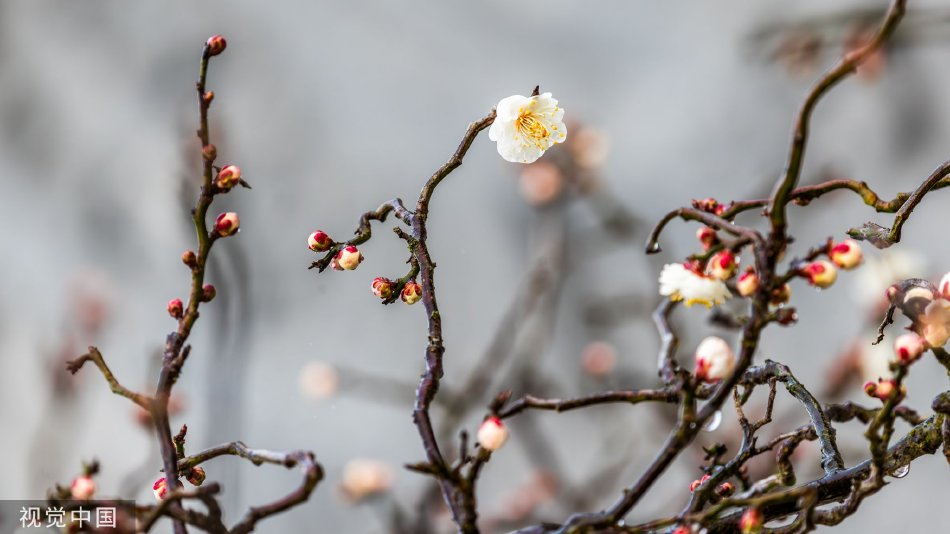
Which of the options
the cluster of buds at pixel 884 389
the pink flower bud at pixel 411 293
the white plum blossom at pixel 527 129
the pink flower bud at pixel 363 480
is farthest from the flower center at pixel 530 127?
the pink flower bud at pixel 363 480

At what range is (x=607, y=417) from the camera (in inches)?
53.6

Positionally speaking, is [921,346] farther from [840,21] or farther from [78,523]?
[840,21]

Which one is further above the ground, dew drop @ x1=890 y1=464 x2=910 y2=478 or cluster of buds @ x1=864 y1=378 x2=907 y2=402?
cluster of buds @ x1=864 y1=378 x2=907 y2=402

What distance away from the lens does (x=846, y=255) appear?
1.05 ft

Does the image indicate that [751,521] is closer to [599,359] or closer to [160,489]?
[160,489]

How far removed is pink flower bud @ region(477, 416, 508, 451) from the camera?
323 mm

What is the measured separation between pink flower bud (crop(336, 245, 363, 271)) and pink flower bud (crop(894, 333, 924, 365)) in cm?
27

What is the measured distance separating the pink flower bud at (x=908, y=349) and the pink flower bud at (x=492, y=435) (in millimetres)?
161

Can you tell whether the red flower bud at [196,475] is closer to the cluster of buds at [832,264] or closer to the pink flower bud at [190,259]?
the pink flower bud at [190,259]

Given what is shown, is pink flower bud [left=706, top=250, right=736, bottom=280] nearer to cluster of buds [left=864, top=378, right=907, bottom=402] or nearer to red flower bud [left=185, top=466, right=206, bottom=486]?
cluster of buds [left=864, top=378, right=907, bottom=402]

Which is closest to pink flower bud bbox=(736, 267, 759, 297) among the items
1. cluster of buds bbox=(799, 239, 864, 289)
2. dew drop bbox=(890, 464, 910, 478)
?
cluster of buds bbox=(799, 239, 864, 289)

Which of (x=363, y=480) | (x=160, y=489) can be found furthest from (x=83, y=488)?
(x=363, y=480)

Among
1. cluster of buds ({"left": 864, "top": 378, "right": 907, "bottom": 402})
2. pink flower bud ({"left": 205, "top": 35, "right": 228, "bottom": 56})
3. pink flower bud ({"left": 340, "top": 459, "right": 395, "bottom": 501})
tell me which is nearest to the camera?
cluster of buds ({"left": 864, "top": 378, "right": 907, "bottom": 402})

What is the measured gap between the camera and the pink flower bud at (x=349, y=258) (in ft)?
1.43
